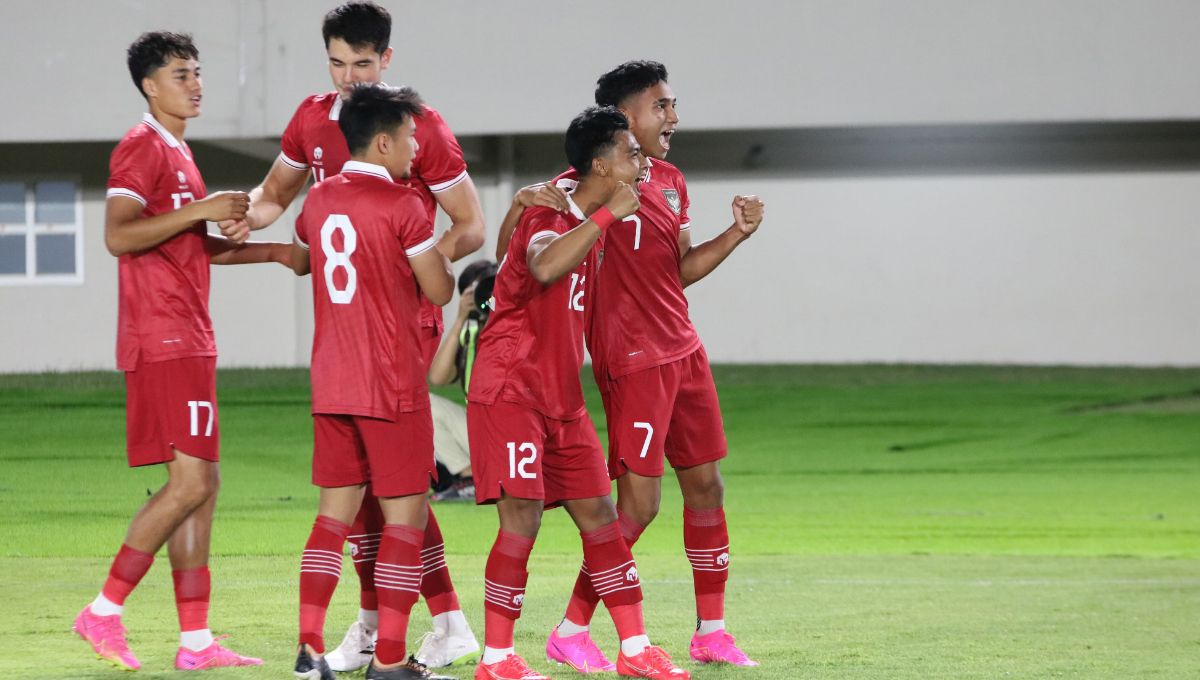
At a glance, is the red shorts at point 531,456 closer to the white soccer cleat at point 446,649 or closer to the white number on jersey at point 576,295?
the white number on jersey at point 576,295

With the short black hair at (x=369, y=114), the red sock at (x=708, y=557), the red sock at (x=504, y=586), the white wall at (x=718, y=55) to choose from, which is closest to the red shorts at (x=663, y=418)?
the red sock at (x=708, y=557)

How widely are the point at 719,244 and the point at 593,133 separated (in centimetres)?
75

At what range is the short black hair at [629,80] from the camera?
4.78m

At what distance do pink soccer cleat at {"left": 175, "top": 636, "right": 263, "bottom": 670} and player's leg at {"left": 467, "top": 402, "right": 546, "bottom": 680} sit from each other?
2.33 feet

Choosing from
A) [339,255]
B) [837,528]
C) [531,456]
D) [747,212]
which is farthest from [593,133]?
[837,528]

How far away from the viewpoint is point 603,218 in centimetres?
409

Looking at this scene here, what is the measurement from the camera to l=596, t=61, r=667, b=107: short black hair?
478 cm

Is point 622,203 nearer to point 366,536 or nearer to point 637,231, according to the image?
point 637,231

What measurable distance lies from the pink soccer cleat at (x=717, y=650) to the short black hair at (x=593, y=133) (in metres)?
1.46

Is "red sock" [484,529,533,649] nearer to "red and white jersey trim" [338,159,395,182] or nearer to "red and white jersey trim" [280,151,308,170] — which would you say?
"red and white jersey trim" [338,159,395,182]

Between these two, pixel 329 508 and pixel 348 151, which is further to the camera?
pixel 348 151

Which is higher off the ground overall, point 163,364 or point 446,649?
point 163,364

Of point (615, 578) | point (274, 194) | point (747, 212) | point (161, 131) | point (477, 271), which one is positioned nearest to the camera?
point (615, 578)

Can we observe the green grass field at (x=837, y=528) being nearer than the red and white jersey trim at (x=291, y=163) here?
No
